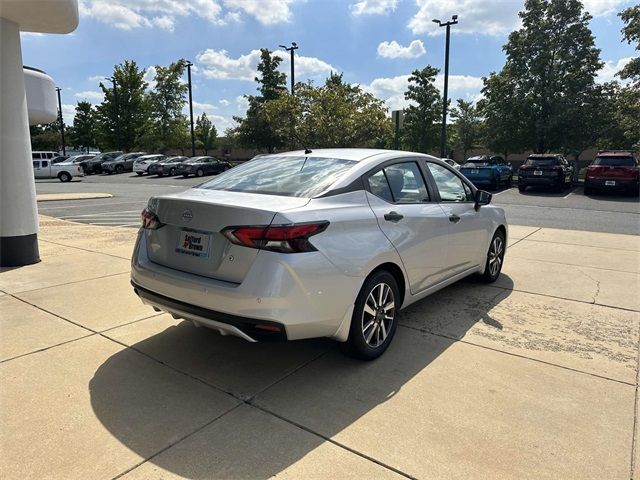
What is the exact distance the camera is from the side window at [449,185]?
469 centimetres

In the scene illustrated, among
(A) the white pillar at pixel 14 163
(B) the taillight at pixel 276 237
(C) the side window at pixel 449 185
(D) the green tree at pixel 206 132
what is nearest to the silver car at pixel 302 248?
(B) the taillight at pixel 276 237

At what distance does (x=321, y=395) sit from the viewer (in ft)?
10.3

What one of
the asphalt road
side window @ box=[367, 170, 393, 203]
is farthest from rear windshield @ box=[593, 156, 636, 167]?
side window @ box=[367, 170, 393, 203]

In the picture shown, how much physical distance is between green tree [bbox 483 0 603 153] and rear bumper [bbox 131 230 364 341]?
28.7 m

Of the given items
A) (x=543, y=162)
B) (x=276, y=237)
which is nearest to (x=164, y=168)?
(x=543, y=162)

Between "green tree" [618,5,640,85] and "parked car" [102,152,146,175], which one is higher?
"green tree" [618,5,640,85]

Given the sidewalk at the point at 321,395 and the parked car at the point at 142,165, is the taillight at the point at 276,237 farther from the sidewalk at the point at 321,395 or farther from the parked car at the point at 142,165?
the parked car at the point at 142,165

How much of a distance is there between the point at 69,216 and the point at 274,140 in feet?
99.7

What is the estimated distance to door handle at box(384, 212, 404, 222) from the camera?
366cm

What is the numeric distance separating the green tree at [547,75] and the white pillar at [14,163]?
27989 mm

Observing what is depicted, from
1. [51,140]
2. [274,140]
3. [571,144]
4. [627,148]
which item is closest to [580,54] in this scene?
[571,144]

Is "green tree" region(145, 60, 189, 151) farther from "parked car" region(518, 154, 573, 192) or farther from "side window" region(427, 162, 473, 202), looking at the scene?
"side window" region(427, 162, 473, 202)

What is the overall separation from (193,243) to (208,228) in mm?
186

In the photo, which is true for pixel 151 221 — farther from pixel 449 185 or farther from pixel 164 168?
pixel 164 168
